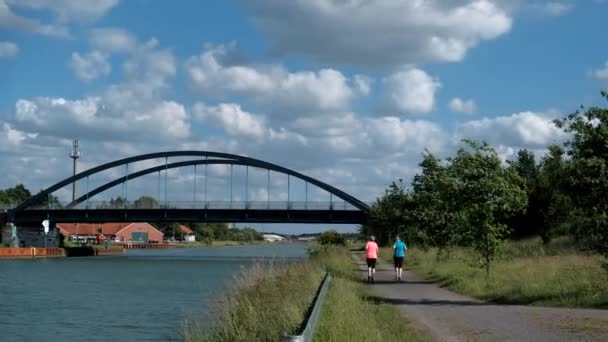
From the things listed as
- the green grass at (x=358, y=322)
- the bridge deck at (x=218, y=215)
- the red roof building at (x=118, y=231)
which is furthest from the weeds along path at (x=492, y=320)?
the red roof building at (x=118, y=231)

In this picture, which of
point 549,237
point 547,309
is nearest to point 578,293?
point 547,309

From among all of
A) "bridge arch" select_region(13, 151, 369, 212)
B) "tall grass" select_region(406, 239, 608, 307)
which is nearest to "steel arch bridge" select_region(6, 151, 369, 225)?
"bridge arch" select_region(13, 151, 369, 212)

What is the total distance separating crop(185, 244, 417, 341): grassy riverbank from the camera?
13633 millimetres

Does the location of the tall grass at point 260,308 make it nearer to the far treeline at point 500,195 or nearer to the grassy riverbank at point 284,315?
the grassy riverbank at point 284,315

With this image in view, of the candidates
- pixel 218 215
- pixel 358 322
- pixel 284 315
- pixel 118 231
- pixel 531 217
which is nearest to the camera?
pixel 358 322

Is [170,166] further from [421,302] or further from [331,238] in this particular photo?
[421,302]

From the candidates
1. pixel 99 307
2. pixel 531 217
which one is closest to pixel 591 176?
pixel 99 307

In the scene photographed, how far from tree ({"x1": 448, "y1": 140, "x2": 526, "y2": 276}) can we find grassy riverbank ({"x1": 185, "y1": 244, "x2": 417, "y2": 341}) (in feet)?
19.7

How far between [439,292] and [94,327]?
36.1 ft

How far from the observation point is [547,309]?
19.0 m

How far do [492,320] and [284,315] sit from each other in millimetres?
4956

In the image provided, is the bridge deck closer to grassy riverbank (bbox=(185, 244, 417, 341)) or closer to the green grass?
grassy riverbank (bbox=(185, 244, 417, 341))

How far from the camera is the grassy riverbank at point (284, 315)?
1363 cm

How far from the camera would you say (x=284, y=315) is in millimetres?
14898
